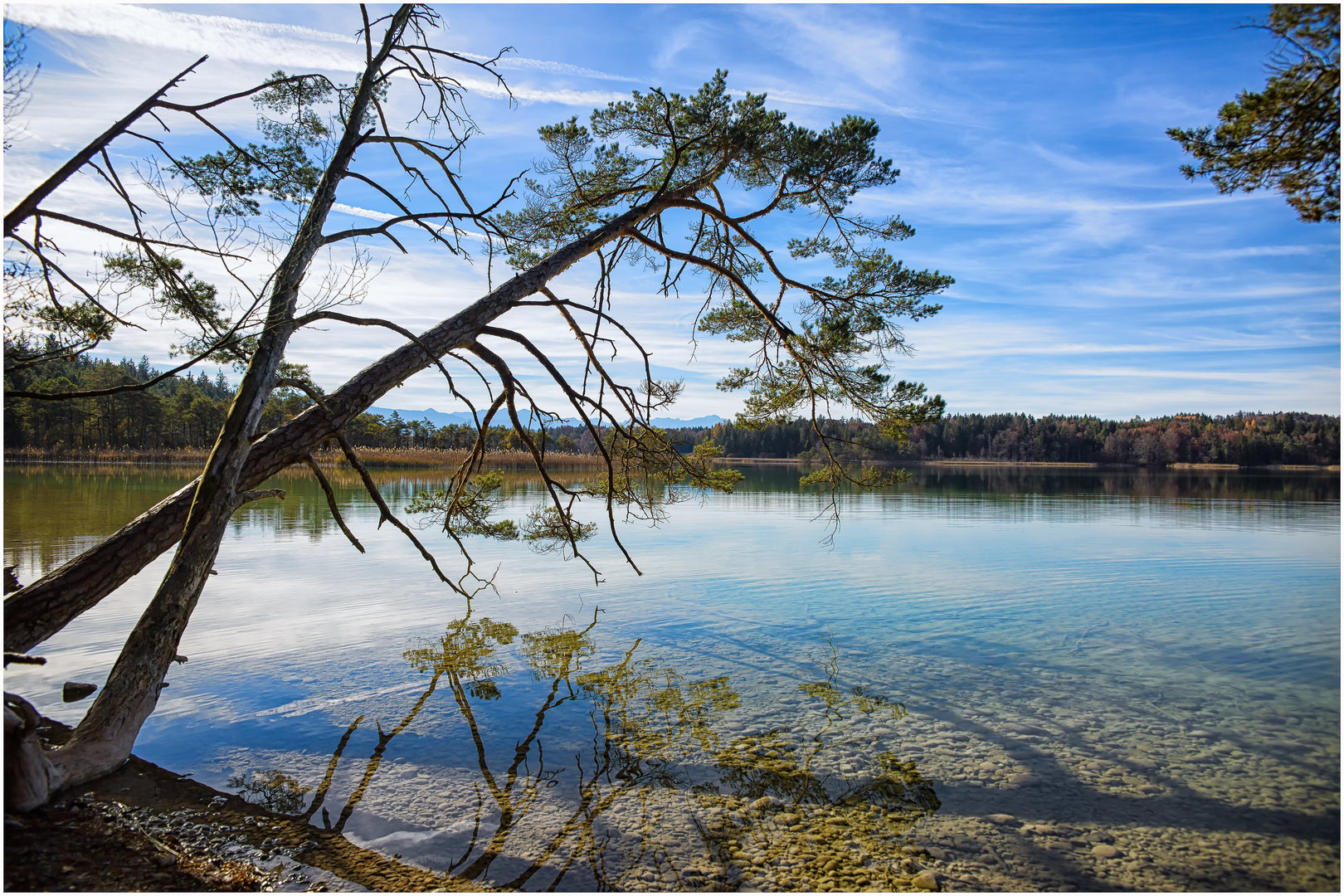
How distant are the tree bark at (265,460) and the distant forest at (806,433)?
4.22 feet

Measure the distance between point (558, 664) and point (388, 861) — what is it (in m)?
3.48

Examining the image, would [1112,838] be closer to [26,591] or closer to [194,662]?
[26,591]

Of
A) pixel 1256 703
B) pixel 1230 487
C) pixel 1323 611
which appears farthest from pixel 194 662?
pixel 1230 487

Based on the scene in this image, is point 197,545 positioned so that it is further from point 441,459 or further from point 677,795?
point 441,459

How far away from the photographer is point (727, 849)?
12.6 feet

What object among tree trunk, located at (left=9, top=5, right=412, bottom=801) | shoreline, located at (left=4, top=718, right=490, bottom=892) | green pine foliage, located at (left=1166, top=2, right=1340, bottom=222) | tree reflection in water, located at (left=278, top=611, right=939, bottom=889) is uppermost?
green pine foliage, located at (left=1166, top=2, right=1340, bottom=222)

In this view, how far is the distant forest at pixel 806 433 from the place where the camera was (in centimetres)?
3441

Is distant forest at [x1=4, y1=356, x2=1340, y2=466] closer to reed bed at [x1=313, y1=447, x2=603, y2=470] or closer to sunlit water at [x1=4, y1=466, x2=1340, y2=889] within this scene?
reed bed at [x1=313, y1=447, x2=603, y2=470]

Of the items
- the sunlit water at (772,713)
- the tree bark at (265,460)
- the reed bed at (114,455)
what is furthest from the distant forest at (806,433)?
the sunlit water at (772,713)

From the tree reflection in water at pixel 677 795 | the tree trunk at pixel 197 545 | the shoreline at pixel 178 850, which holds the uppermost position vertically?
the tree trunk at pixel 197 545

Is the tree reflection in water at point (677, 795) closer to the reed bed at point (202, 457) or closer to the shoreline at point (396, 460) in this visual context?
the shoreline at point (396, 460)

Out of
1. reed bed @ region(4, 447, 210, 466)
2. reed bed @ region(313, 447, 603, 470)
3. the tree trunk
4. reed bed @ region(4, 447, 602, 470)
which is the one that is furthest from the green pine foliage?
reed bed @ region(4, 447, 210, 466)

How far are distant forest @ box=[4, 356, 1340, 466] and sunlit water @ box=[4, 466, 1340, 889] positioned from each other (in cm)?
243

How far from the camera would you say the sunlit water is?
393 centimetres
